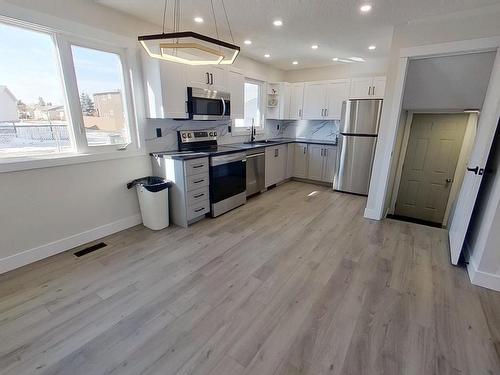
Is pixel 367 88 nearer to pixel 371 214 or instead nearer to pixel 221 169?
pixel 371 214

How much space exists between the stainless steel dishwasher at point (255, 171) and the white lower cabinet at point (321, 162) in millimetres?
1356

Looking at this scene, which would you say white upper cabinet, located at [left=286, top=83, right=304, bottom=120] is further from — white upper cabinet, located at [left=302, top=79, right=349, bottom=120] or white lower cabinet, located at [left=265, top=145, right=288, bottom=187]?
white lower cabinet, located at [left=265, top=145, right=288, bottom=187]

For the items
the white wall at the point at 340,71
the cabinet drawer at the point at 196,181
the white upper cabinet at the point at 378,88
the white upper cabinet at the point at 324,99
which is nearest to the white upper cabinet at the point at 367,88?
the white upper cabinet at the point at 378,88

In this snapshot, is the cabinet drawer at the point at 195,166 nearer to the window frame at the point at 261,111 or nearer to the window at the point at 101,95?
the window at the point at 101,95

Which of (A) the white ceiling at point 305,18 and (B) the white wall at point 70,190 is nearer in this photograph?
(B) the white wall at point 70,190

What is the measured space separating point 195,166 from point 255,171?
1.44 meters

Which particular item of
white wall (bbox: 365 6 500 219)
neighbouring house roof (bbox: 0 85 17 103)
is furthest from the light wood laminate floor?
neighbouring house roof (bbox: 0 85 17 103)

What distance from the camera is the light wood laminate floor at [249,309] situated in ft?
4.70

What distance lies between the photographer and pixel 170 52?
2838 mm

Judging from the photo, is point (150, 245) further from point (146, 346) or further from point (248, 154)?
point (248, 154)

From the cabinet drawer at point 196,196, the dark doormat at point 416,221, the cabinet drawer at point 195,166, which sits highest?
the cabinet drawer at point 195,166

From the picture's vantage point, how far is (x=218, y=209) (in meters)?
3.54

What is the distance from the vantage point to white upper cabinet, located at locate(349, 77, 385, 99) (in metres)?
4.38

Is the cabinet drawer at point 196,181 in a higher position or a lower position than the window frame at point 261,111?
lower
